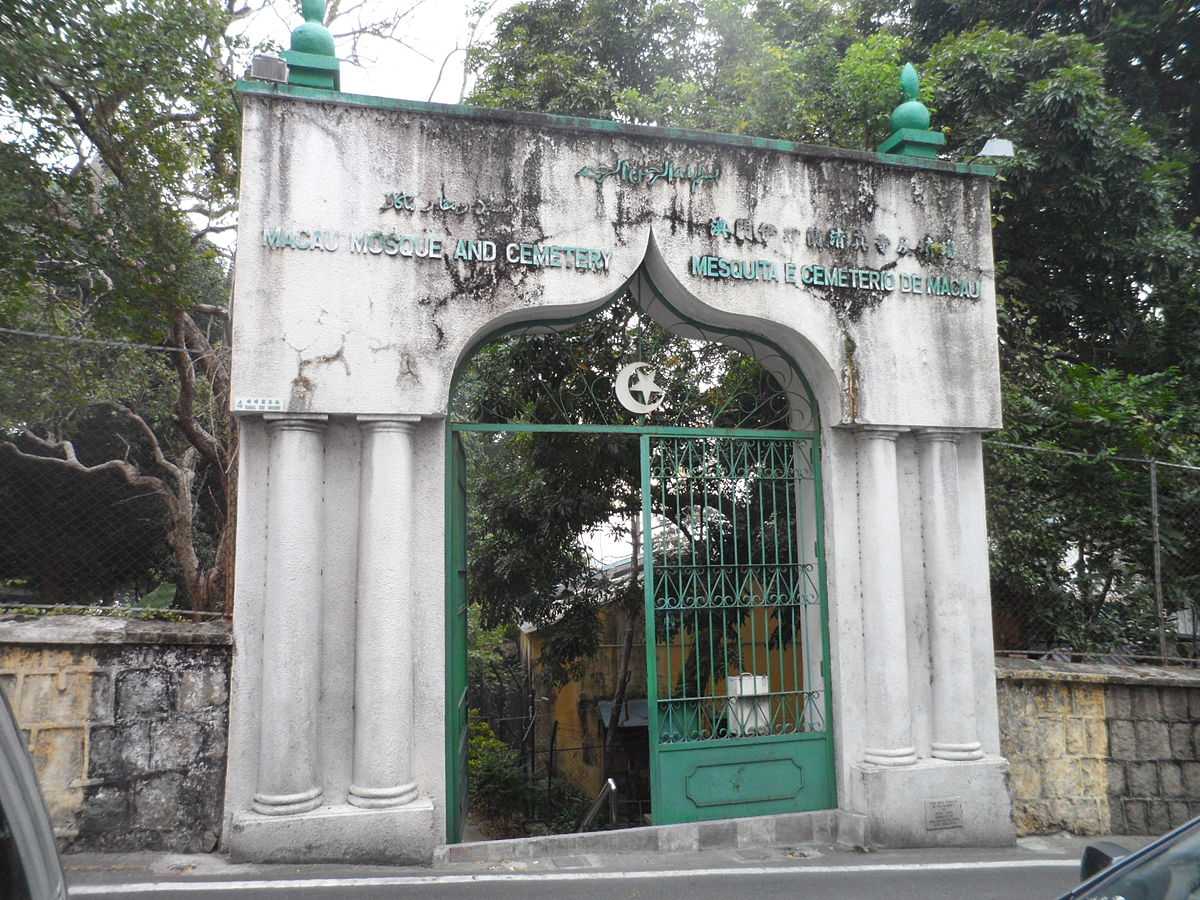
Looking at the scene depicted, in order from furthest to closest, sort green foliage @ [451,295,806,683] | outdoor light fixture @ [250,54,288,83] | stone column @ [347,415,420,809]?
green foliage @ [451,295,806,683] → outdoor light fixture @ [250,54,288,83] → stone column @ [347,415,420,809]

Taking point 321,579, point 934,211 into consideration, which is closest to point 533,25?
point 934,211

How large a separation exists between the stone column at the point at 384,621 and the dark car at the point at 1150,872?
384cm

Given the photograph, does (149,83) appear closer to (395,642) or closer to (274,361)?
(274,361)

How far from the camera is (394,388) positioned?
225 inches

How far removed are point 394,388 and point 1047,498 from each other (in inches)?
251

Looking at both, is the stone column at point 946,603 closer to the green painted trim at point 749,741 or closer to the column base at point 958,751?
the column base at point 958,751

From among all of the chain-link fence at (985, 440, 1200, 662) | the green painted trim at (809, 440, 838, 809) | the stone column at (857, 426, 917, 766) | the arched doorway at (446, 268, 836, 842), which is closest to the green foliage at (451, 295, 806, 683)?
the arched doorway at (446, 268, 836, 842)

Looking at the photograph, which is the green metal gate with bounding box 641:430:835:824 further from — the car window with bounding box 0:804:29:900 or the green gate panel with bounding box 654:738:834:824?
the car window with bounding box 0:804:29:900

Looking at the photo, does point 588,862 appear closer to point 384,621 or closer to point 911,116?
point 384,621

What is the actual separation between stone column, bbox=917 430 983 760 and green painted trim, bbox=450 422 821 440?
0.90m

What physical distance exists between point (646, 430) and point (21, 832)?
16.8 feet

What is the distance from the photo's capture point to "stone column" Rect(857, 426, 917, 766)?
6.36 meters

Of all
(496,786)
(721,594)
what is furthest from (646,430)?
(496,786)

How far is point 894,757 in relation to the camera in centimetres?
→ 629
